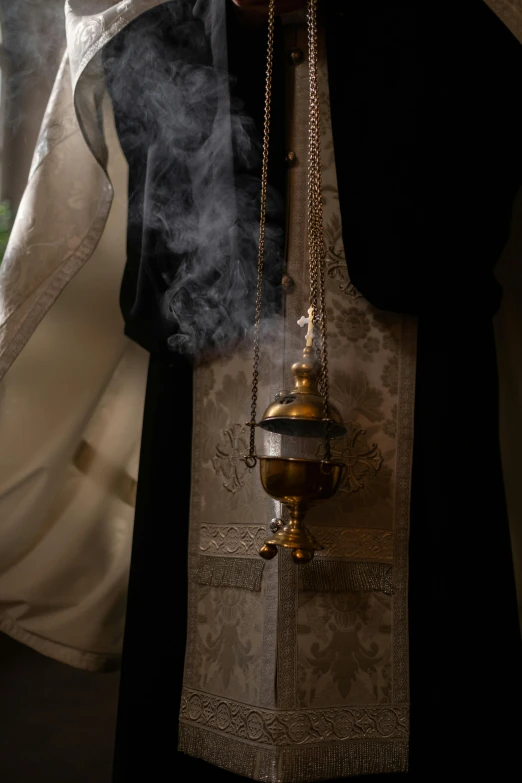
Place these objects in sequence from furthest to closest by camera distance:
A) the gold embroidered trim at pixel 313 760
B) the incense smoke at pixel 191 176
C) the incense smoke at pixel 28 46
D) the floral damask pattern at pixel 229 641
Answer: the incense smoke at pixel 28 46
the incense smoke at pixel 191 176
the floral damask pattern at pixel 229 641
the gold embroidered trim at pixel 313 760

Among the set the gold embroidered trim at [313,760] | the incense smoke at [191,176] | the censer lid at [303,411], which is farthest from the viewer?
the incense smoke at [191,176]

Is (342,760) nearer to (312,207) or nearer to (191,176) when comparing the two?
(312,207)

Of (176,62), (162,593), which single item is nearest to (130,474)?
(162,593)

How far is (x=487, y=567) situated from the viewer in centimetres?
146

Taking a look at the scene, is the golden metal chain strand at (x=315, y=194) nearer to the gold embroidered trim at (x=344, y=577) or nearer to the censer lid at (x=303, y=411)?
the censer lid at (x=303, y=411)

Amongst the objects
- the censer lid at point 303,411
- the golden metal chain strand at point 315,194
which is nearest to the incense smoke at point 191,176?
the golden metal chain strand at point 315,194

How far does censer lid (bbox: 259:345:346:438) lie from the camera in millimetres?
1249

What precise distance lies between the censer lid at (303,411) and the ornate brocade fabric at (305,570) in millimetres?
134

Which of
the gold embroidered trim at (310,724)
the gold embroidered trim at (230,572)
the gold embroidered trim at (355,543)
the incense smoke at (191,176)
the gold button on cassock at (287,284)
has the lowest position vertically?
the gold embroidered trim at (310,724)

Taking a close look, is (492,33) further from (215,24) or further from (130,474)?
(130,474)

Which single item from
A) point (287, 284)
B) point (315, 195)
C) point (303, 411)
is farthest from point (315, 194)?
point (303, 411)

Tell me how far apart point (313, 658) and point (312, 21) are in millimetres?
1140

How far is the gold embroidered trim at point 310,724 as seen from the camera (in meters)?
1.39

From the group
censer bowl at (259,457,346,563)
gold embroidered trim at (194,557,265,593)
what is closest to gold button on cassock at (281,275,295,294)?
censer bowl at (259,457,346,563)
